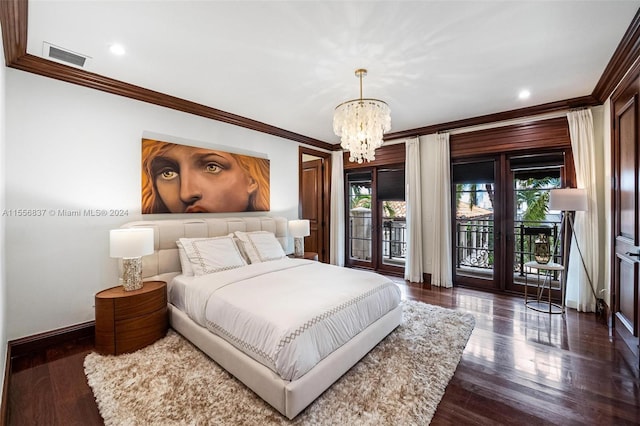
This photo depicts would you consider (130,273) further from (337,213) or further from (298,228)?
(337,213)

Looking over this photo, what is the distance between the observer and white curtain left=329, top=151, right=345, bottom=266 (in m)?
5.95

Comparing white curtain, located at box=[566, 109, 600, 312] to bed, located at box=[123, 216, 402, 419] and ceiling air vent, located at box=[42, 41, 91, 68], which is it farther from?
ceiling air vent, located at box=[42, 41, 91, 68]

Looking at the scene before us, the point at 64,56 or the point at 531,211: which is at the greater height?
the point at 64,56

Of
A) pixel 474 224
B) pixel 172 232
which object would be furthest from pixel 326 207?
pixel 172 232

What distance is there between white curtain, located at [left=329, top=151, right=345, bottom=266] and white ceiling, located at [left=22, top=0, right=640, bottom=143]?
2455 mm

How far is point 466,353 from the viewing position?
→ 8.49 ft

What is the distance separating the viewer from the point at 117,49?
246cm

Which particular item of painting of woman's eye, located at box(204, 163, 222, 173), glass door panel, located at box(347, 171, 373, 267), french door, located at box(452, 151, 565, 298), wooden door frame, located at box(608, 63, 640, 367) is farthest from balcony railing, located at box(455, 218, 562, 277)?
painting of woman's eye, located at box(204, 163, 222, 173)

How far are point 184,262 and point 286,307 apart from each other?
65.5 inches

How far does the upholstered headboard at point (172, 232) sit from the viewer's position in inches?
123

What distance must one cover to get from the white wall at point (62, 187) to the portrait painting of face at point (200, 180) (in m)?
0.16

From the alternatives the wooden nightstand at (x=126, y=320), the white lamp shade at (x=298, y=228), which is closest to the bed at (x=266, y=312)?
the wooden nightstand at (x=126, y=320)

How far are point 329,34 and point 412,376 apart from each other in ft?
9.14

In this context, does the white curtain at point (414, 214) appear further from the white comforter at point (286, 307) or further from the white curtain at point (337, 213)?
the white comforter at point (286, 307)
